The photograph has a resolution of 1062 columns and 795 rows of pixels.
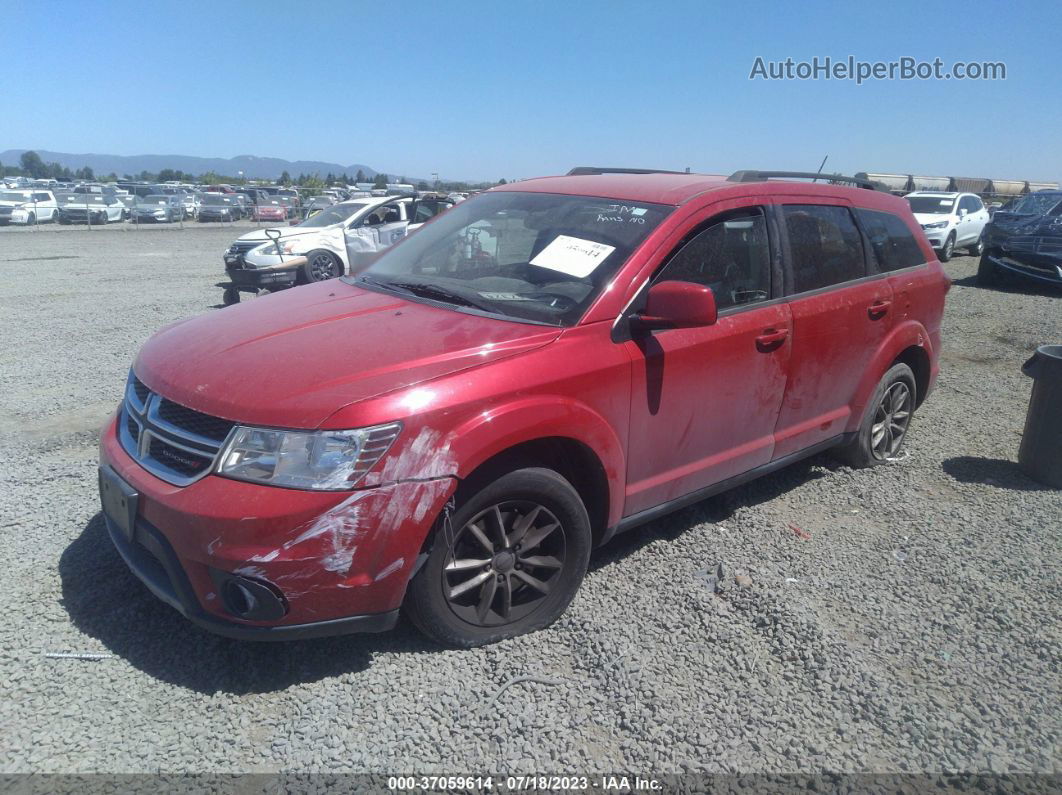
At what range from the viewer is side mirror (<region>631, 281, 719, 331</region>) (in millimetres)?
3135

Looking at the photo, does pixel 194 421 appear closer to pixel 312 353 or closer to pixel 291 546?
pixel 312 353

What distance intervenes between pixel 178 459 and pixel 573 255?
185 centimetres

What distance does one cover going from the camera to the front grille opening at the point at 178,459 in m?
2.74

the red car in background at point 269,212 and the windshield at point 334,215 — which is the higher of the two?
the windshield at point 334,215

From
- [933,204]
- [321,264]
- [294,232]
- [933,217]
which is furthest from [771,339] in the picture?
[933,204]

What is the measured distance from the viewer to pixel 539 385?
298 cm

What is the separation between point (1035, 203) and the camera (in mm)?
16359

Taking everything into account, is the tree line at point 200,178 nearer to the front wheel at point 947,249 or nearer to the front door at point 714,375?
the front wheel at point 947,249

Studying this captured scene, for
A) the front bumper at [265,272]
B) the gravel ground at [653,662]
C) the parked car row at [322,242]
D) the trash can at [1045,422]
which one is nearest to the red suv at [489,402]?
the gravel ground at [653,662]

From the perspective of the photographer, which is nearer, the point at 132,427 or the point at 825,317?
the point at 132,427

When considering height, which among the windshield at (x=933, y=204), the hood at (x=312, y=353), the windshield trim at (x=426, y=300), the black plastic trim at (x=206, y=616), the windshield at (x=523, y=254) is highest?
the windshield at (x=933, y=204)

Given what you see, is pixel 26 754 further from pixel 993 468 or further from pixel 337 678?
pixel 993 468

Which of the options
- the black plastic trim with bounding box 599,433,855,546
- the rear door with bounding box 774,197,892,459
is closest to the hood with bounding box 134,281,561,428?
the black plastic trim with bounding box 599,433,855,546

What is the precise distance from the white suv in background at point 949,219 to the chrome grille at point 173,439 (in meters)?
19.4
